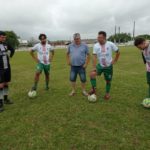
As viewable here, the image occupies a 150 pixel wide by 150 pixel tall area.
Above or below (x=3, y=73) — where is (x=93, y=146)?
below

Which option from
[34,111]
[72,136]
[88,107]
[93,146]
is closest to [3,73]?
[34,111]

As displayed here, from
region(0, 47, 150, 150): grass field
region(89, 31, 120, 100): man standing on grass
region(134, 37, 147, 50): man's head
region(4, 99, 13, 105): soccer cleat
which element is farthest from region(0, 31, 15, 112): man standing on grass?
region(134, 37, 147, 50): man's head

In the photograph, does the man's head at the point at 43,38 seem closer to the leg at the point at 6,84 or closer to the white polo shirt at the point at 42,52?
the white polo shirt at the point at 42,52

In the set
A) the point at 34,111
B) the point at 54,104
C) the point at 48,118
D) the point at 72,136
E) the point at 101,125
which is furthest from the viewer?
the point at 54,104

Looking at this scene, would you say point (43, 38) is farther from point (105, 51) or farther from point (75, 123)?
point (75, 123)

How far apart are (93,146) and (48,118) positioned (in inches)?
65.3

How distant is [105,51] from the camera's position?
253 inches

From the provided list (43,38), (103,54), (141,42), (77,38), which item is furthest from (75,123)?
(43,38)

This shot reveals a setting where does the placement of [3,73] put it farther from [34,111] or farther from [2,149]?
[2,149]

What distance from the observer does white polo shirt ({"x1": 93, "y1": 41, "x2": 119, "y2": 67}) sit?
643 cm

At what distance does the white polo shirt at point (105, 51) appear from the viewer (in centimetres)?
643

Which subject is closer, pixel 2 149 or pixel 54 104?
pixel 2 149

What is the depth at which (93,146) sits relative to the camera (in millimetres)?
Answer: 4023

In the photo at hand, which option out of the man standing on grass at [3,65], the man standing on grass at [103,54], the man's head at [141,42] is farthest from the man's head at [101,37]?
the man standing on grass at [3,65]
